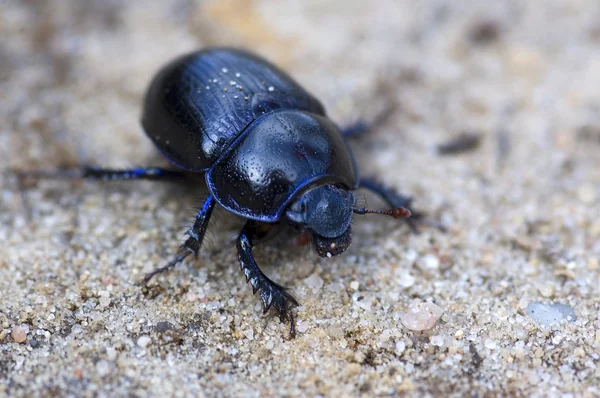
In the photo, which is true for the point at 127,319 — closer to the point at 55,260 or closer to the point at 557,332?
the point at 55,260

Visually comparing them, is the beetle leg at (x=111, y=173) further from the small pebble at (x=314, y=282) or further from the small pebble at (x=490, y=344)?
the small pebble at (x=490, y=344)

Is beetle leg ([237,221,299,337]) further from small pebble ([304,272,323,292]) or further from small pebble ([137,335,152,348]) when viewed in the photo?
small pebble ([137,335,152,348])

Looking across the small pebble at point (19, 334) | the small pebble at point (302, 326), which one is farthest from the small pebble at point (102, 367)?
the small pebble at point (302, 326)

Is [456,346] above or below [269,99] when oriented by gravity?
below

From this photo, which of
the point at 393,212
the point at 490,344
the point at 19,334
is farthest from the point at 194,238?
the point at 490,344

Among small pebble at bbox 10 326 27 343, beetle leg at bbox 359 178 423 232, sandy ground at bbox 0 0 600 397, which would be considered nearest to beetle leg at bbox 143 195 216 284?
sandy ground at bbox 0 0 600 397

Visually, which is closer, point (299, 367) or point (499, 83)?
point (299, 367)

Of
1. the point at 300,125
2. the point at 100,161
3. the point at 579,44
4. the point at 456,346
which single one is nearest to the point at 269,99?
the point at 300,125
